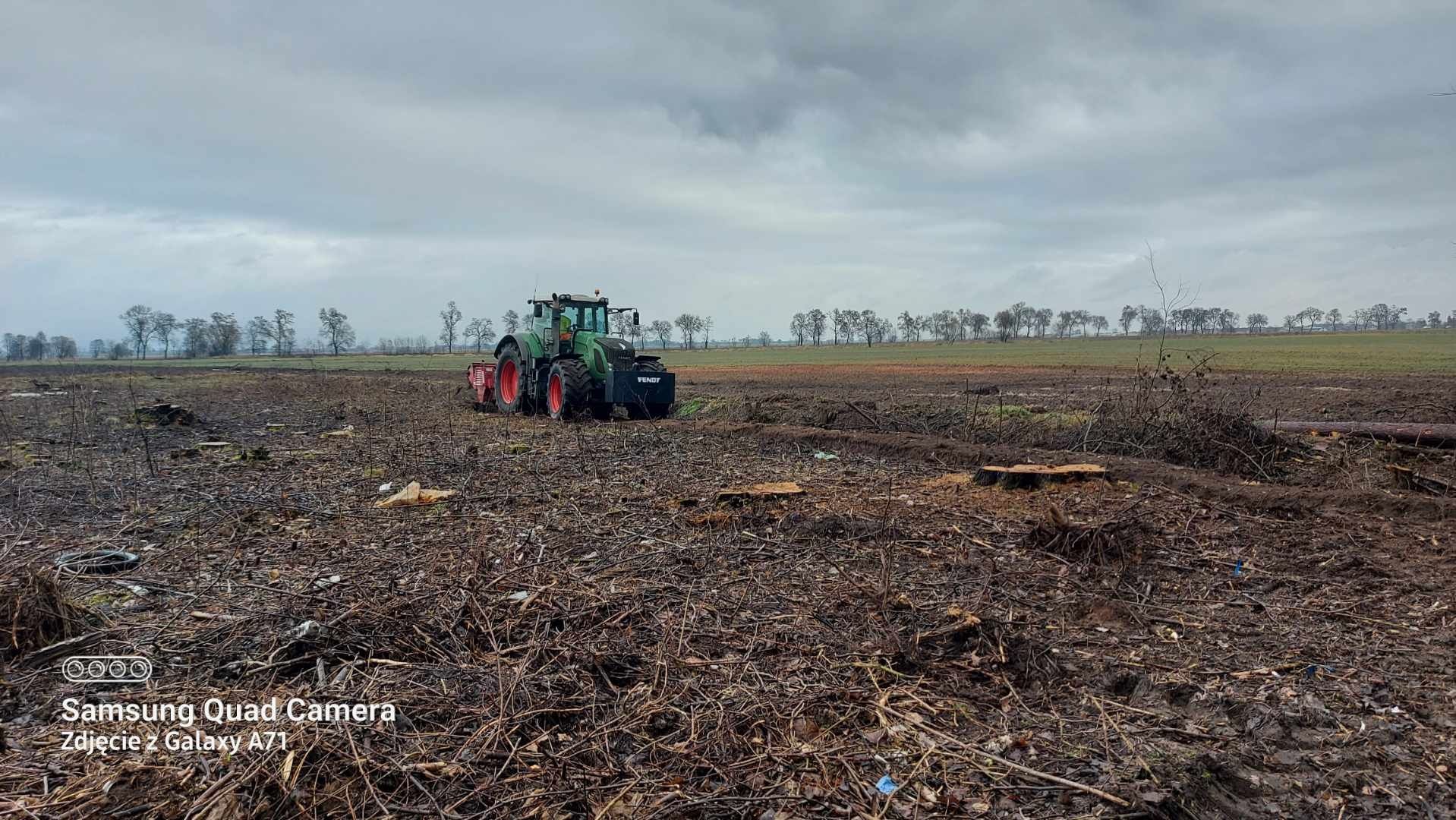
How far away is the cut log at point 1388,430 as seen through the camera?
9180mm

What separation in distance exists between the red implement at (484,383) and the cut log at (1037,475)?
13002 millimetres

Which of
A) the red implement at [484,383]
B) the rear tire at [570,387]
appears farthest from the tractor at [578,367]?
the red implement at [484,383]

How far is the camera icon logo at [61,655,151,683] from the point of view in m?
3.44

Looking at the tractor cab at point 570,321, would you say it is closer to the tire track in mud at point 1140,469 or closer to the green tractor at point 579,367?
the green tractor at point 579,367

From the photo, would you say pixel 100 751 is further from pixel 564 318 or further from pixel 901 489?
pixel 564 318

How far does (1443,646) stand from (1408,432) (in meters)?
7.19

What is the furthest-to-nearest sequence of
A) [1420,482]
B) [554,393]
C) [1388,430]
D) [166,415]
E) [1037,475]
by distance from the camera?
[554,393]
[166,415]
[1388,430]
[1037,475]
[1420,482]

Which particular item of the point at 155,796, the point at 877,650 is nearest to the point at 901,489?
the point at 877,650

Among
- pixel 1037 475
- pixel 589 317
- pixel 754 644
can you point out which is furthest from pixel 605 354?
pixel 754 644

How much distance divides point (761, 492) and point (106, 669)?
5.20 metres

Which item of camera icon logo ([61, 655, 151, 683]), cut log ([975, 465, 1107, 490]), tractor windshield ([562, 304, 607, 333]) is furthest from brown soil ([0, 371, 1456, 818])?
tractor windshield ([562, 304, 607, 333])

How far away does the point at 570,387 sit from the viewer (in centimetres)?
1436

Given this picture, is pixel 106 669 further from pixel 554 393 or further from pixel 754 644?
pixel 554 393

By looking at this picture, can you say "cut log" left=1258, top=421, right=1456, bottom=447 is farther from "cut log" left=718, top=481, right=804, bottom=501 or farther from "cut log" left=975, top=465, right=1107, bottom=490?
"cut log" left=718, top=481, right=804, bottom=501
